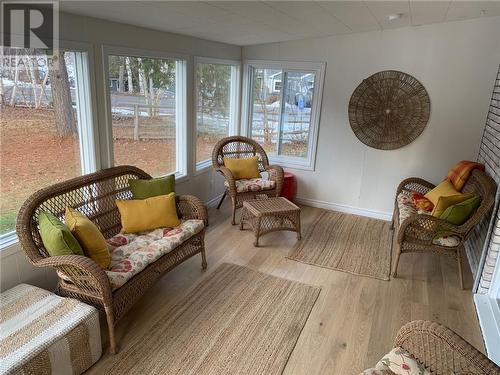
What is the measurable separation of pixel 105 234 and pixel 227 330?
1178 mm

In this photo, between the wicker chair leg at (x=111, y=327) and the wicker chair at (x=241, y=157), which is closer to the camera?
the wicker chair leg at (x=111, y=327)

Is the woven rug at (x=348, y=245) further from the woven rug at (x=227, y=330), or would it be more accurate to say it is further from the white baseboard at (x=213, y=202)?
the white baseboard at (x=213, y=202)

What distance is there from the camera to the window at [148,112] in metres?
3.04

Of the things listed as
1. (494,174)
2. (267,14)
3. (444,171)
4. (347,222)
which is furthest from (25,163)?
(444,171)

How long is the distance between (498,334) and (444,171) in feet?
6.75

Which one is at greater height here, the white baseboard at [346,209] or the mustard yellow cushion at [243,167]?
the mustard yellow cushion at [243,167]

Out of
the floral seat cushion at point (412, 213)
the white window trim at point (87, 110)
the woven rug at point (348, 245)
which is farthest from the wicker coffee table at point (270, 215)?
the white window trim at point (87, 110)

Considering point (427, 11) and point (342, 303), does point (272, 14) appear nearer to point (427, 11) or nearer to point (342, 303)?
point (427, 11)

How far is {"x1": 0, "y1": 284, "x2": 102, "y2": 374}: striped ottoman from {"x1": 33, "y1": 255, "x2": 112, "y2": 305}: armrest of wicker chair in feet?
0.32

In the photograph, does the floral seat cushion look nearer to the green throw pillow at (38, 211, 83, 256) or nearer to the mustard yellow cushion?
the mustard yellow cushion

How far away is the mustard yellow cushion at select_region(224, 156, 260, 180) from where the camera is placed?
4.14 m

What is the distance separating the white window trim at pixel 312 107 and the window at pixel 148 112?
47.5 inches

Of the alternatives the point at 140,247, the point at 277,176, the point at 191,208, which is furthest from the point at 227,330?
the point at 277,176

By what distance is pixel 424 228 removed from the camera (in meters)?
2.88
